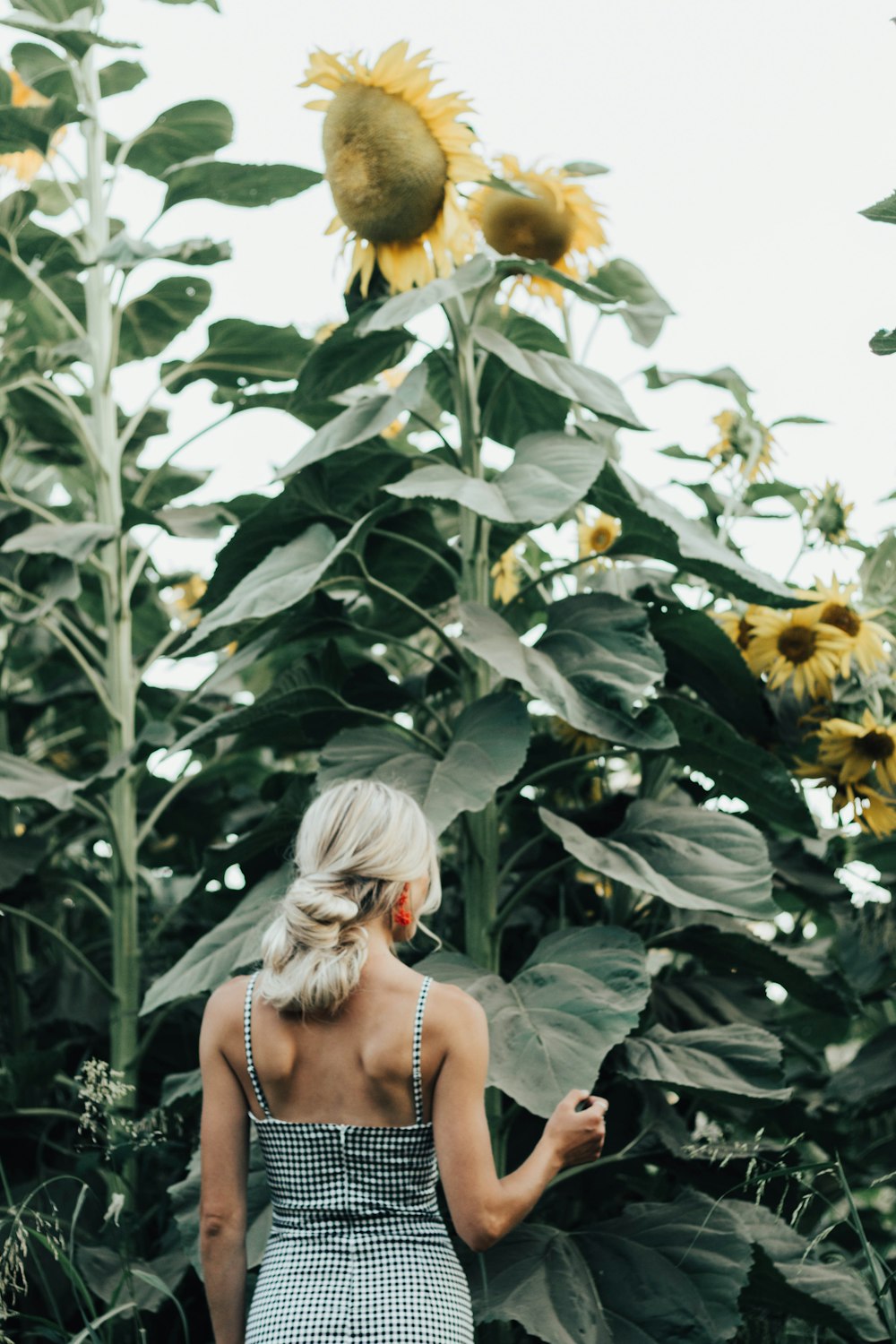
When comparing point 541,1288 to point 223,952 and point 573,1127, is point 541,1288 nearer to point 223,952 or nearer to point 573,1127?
point 573,1127

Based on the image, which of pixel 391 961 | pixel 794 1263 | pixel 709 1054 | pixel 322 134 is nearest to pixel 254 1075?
pixel 391 961

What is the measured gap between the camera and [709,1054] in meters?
1.91

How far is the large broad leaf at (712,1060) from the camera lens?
1.79 meters

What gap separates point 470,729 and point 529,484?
0.35 metres

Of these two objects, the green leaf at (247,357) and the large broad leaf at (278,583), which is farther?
the green leaf at (247,357)

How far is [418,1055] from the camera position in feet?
4.57

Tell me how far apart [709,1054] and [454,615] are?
0.82 meters

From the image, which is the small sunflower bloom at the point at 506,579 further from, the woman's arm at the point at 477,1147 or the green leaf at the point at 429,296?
the woman's arm at the point at 477,1147

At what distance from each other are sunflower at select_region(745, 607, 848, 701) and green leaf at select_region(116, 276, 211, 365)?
1.23m

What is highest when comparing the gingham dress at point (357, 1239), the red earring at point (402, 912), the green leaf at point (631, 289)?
the green leaf at point (631, 289)

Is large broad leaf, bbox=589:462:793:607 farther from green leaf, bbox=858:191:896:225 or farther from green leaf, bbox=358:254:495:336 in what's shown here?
green leaf, bbox=858:191:896:225

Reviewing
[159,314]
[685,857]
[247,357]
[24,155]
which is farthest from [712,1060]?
[24,155]

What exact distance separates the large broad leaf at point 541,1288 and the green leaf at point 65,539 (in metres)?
1.25

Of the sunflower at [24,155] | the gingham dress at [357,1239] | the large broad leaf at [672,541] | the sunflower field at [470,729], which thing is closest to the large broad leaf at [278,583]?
the sunflower field at [470,729]
